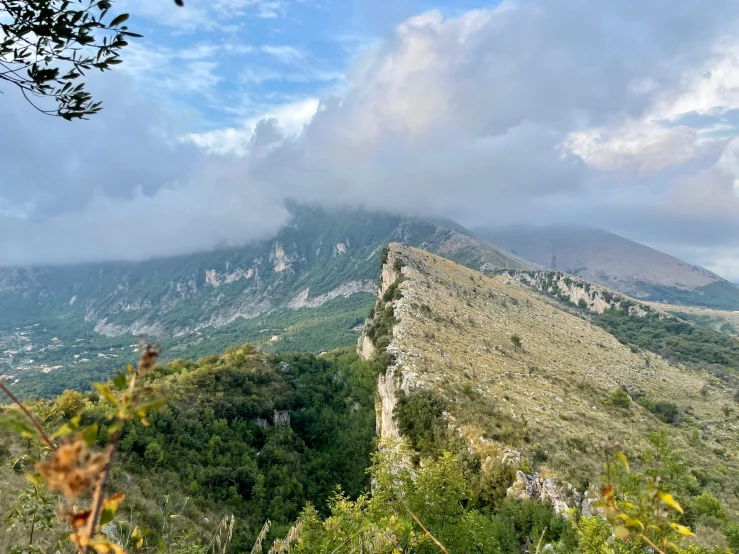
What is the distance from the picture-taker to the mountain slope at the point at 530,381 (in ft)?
70.9

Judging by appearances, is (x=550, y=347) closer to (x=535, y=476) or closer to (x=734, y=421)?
(x=734, y=421)

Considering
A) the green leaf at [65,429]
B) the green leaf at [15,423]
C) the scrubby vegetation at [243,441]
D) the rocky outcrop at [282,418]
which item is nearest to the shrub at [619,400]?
the scrubby vegetation at [243,441]

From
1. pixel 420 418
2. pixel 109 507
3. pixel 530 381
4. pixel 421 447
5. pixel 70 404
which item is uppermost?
pixel 109 507

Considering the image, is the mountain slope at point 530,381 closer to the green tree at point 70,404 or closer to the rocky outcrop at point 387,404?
the rocky outcrop at point 387,404

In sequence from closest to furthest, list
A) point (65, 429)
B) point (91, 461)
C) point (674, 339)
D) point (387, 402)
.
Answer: point (91, 461), point (65, 429), point (387, 402), point (674, 339)

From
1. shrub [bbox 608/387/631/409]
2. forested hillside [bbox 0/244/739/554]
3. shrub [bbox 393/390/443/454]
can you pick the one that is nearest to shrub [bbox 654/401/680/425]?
forested hillside [bbox 0/244/739/554]

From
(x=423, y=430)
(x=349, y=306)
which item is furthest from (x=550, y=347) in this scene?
(x=349, y=306)

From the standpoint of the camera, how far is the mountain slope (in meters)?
21.6

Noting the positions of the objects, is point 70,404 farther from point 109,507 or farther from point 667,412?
point 667,412

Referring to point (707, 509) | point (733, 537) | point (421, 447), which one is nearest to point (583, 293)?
point (421, 447)

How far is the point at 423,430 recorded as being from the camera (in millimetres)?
22500

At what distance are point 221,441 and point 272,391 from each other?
9.00 m

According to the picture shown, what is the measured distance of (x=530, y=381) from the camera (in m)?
31.1

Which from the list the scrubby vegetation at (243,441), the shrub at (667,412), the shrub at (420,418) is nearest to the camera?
the scrubby vegetation at (243,441)
